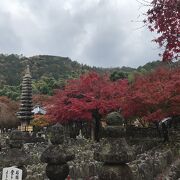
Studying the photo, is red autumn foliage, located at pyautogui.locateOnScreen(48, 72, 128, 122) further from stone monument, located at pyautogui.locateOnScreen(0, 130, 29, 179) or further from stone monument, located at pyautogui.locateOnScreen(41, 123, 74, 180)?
stone monument, located at pyautogui.locateOnScreen(41, 123, 74, 180)

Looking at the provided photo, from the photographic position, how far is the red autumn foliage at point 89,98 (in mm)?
28781

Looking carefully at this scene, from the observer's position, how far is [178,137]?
27625 millimetres

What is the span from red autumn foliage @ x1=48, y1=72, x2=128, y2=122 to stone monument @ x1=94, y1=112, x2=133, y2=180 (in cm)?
1944

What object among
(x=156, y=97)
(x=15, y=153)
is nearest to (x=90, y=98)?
(x=156, y=97)

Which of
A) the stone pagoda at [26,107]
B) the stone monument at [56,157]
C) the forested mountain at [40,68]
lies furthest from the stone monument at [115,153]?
the forested mountain at [40,68]

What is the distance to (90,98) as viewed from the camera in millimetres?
29734

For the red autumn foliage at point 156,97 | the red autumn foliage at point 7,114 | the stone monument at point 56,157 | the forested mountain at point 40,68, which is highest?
the forested mountain at point 40,68

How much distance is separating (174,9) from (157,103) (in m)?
15.9

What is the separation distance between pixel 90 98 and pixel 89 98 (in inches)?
5.0

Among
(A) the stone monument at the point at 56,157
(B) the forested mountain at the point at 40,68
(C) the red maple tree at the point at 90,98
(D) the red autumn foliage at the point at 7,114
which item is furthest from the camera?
(B) the forested mountain at the point at 40,68

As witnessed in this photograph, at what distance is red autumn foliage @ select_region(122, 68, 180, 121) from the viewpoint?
2277 centimetres

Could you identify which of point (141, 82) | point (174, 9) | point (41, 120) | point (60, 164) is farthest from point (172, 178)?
point (41, 120)

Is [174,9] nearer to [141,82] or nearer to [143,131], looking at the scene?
[141,82]

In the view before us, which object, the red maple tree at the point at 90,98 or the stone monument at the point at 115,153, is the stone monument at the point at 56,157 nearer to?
the stone monument at the point at 115,153
